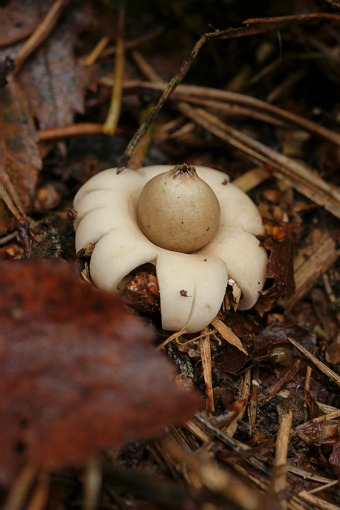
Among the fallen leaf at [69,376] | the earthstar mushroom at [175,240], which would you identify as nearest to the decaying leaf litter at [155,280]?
the fallen leaf at [69,376]

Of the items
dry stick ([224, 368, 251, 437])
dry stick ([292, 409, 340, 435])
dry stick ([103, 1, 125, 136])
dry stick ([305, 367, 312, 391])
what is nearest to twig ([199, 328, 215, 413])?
dry stick ([224, 368, 251, 437])

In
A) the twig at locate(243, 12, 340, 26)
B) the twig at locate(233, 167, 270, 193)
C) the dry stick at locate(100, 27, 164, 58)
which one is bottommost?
the twig at locate(233, 167, 270, 193)

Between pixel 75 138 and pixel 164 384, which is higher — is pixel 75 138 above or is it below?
below

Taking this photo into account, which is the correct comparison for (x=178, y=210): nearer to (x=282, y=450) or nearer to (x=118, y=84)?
(x=282, y=450)

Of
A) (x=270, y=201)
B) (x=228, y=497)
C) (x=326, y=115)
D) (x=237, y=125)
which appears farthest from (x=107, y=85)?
(x=228, y=497)

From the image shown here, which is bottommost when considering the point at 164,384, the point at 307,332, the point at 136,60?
the point at 307,332

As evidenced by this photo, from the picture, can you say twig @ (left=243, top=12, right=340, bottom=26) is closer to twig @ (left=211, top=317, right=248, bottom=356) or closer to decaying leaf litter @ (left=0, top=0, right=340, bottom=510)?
decaying leaf litter @ (left=0, top=0, right=340, bottom=510)

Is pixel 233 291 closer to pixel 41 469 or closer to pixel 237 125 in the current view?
pixel 41 469

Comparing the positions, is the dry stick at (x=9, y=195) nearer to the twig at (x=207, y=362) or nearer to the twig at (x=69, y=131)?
the twig at (x=69, y=131)
